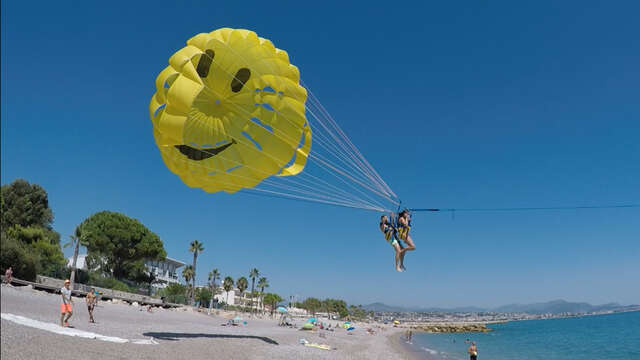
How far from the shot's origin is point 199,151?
1071 cm

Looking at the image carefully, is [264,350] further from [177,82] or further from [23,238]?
[23,238]

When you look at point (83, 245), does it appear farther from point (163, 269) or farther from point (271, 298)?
point (271, 298)

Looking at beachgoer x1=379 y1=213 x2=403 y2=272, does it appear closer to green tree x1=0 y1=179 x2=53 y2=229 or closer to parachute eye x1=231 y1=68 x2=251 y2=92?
parachute eye x1=231 y1=68 x2=251 y2=92

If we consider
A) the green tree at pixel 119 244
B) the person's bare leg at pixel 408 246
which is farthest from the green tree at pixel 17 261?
the person's bare leg at pixel 408 246

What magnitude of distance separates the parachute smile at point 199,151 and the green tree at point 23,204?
32853mm

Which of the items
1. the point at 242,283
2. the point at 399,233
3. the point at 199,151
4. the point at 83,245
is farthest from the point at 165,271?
the point at 399,233

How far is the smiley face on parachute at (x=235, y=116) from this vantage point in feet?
31.8

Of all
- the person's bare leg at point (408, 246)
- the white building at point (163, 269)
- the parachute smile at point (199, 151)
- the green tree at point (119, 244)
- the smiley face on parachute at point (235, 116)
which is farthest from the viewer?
the white building at point (163, 269)

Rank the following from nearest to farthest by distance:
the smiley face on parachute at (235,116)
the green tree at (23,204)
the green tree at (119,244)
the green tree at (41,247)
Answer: the smiley face on parachute at (235,116), the green tree at (41,247), the green tree at (23,204), the green tree at (119,244)

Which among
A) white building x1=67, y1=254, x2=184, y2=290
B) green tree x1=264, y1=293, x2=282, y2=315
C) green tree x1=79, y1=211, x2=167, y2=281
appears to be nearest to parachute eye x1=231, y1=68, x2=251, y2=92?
green tree x1=79, y1=211, x2=167, y2=281

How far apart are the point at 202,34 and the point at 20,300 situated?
42.7 ft

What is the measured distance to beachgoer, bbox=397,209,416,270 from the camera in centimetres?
884

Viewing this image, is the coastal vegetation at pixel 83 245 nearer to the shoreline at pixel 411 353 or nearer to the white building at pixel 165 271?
the white building at pixel 165 271

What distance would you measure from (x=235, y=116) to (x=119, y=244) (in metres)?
40.0
